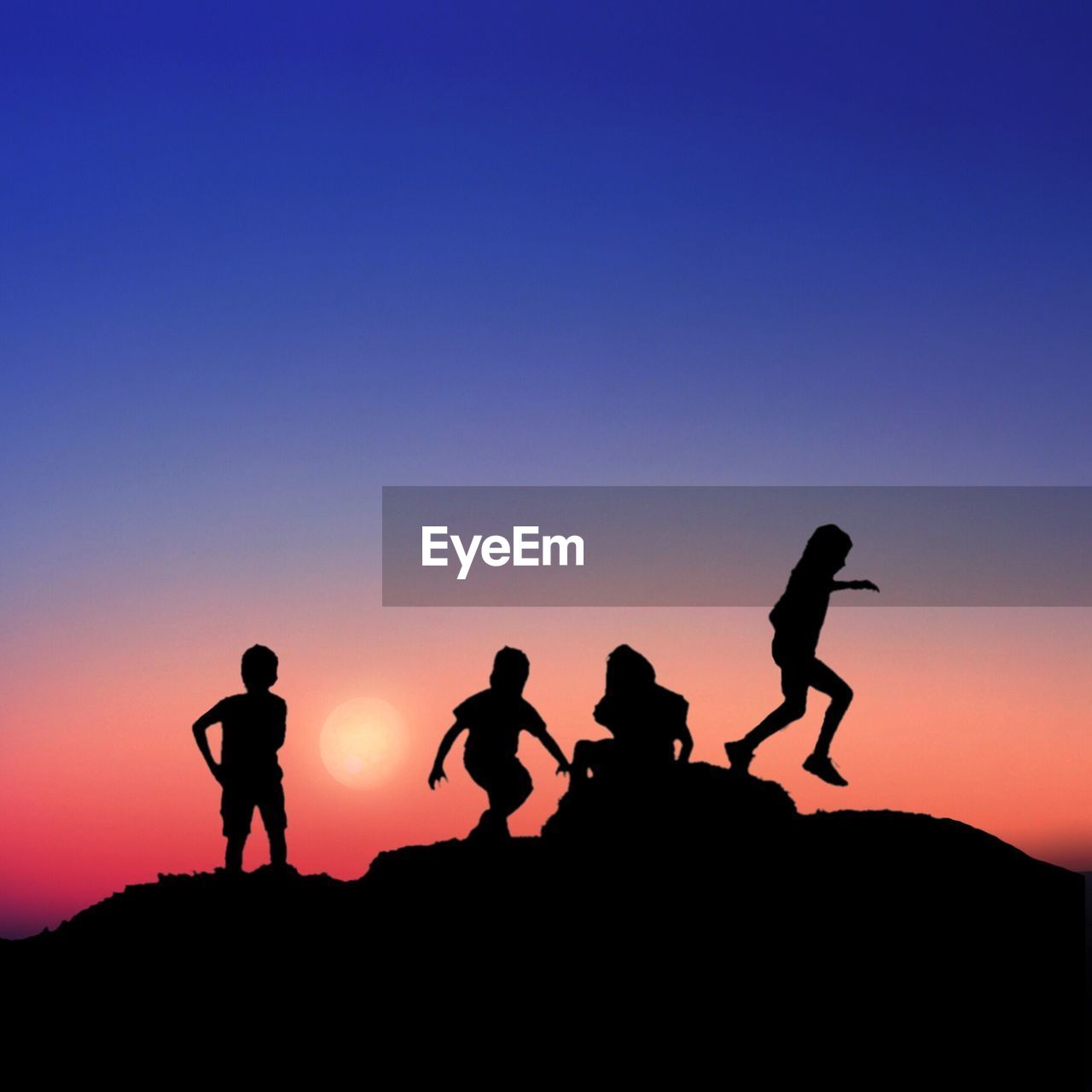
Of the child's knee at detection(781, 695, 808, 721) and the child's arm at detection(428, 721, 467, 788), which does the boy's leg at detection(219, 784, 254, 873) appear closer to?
the child's arm at detection(428, 721, 467, 788)

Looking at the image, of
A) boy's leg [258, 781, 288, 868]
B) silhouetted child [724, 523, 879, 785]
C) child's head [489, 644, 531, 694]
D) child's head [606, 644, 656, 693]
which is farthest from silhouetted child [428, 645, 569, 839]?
silhouetted child [724, 523, 879, 785]

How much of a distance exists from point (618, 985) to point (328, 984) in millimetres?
3061

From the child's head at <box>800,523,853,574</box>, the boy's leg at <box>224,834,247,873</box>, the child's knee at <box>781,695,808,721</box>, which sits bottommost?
the boy's leg at <box>224,834,247,873</box>

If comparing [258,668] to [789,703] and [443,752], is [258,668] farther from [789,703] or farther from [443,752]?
[789,703]

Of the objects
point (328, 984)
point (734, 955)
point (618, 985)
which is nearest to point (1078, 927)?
Result: point (734, 955)

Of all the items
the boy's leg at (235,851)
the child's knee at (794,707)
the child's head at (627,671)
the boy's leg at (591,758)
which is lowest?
the boy's leg at (235,851)

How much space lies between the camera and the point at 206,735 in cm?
1409

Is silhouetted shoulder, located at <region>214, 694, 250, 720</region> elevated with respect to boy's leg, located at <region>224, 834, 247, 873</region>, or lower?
elevated

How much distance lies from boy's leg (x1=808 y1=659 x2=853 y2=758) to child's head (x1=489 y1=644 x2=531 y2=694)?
322 cm

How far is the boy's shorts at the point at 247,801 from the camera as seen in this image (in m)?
14.2

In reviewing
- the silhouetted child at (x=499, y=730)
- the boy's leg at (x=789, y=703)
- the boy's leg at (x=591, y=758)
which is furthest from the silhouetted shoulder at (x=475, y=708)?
the boy's leg at (x=789, y=703)

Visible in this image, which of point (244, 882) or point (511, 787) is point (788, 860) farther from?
point (244, 882)

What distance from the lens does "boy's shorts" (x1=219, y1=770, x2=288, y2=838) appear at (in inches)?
560

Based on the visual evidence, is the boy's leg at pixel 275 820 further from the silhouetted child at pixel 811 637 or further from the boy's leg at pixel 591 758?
the silhouetted child at pixel 811 637
